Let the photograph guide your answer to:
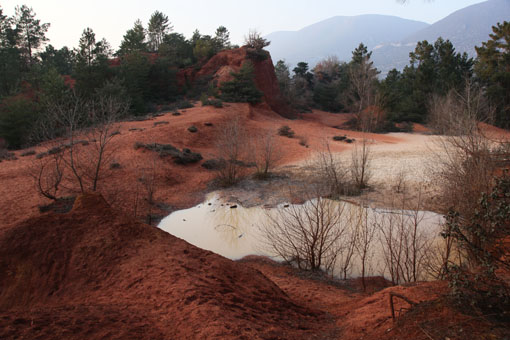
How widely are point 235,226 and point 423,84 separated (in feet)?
100

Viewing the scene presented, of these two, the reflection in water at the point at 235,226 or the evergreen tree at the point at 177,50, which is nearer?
the reflection in water at the point at 235,226

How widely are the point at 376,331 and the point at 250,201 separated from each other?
317 inches

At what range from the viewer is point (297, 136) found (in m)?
20.8

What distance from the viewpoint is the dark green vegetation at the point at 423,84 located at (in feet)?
84.7

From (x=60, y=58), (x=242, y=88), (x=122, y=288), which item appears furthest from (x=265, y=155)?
(x=60, y=58)

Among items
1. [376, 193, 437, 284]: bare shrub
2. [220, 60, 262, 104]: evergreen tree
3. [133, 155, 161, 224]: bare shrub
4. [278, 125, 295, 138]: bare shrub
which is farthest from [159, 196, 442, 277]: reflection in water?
[220, 60, 262, 104]: evergreen tree

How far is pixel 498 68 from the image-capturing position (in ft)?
87.1

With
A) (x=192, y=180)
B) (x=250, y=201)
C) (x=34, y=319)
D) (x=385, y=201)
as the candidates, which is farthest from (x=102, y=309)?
(x=192, y=180)

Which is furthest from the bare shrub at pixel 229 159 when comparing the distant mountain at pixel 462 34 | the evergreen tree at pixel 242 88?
the distant mountain at pixel 462 34

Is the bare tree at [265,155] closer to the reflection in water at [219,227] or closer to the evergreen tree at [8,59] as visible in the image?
the reflection in water at [219,227]

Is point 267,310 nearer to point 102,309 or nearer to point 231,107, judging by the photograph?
point 102,309

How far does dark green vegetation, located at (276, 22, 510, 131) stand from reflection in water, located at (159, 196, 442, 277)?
438 inches

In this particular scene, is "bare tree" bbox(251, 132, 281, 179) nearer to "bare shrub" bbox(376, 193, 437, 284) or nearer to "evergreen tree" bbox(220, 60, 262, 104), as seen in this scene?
"bare shrub" bbox(376, 193, 437, 284)

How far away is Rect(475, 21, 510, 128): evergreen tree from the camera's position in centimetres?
2544
